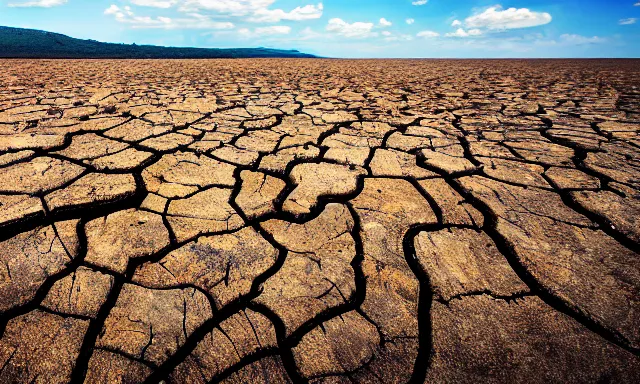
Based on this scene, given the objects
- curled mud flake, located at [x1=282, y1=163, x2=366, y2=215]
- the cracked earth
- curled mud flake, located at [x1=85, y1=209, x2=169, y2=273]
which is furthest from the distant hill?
curled mud flake, located at [x1=282, y1=163, x2=366, y2=215]

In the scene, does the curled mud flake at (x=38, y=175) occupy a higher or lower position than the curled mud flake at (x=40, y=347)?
higher

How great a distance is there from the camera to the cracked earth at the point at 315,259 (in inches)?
28.2

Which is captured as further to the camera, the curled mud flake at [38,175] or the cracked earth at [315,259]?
the curled mud flake at [38,175]

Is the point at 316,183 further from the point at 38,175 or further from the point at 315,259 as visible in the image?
the point at 38,175

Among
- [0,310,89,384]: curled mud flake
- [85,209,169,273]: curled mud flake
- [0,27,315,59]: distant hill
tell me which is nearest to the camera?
[0,310,89,384]: curled mud flake

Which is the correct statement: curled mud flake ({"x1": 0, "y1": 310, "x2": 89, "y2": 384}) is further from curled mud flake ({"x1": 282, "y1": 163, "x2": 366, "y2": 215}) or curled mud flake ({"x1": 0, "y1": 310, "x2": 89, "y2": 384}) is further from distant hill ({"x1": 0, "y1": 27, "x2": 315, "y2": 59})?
distant hill ({"x1": 0, "y1": 27, "x2": 315, "y2": 59})

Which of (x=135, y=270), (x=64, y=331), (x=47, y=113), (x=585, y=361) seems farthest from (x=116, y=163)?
(x=585, y=361)

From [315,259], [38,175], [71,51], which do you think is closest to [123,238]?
[315,259]

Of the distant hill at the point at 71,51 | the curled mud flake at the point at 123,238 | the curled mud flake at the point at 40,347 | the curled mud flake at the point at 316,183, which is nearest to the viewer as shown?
the curled mud flake at the point at 40,347

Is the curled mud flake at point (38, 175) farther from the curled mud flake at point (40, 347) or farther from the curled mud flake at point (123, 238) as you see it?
the curled mud flake at point (40, 347)

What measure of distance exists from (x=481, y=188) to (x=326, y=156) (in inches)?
35.1

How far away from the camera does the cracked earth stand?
72cm

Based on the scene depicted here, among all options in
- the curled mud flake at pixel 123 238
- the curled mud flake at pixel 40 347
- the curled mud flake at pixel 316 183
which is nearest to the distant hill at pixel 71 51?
the curled mud flake at pixel 123 238

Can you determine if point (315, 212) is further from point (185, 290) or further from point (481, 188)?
point (481, 188)
